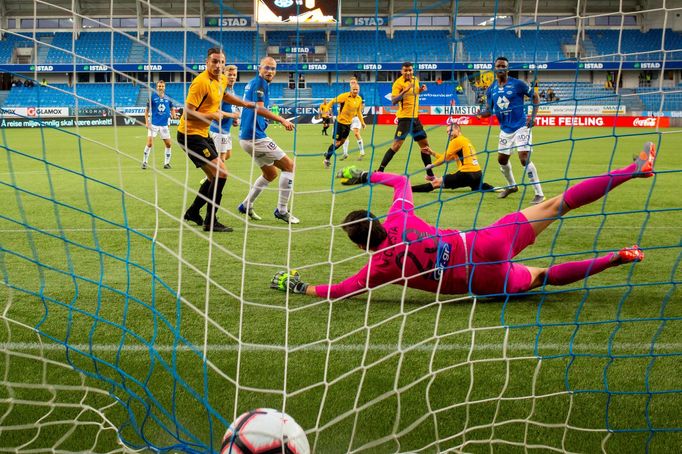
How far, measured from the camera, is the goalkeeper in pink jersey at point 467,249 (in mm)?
3812

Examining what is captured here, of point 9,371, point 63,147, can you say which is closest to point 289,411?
point 9,371

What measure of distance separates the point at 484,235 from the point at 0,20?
33417 mm

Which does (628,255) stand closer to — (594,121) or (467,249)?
(467,249)

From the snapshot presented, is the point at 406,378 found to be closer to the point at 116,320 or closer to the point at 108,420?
the point at 108,420

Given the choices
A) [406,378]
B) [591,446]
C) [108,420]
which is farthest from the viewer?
[406,378]

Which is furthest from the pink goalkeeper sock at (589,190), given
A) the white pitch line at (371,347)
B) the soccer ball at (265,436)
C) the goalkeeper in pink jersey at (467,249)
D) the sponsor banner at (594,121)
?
the sponsor banner at (594,121)

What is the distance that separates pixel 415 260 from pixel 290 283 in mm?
958

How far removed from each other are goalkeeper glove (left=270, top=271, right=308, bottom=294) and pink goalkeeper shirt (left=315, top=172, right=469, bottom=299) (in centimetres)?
34

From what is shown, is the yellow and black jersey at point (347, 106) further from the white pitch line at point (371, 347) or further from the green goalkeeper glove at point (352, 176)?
the white pitch line at point (371, 347)

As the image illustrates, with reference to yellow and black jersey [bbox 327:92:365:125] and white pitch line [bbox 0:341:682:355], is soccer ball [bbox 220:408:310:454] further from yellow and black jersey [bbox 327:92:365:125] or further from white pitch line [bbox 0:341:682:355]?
yellow and black jersey [bbox 327:92:365:125]

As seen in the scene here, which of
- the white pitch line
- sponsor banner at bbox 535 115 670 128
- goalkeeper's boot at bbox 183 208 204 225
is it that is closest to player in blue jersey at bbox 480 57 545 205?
goalkeeper's boot at bbox 183 208 204 225

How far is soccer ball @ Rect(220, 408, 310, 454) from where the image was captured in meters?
2.25

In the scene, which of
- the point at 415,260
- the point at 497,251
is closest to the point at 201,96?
the point at 415,260

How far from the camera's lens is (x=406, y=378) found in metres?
3.06
